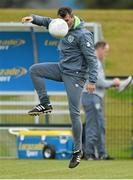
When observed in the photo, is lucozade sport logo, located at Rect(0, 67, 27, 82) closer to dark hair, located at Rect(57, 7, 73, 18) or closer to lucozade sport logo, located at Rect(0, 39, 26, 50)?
lucozade sport logo, located at Rect(0, 39, 26, 50)

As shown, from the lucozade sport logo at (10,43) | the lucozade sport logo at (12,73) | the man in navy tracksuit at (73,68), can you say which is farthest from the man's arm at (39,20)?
the lucozade sport logo at (12,73)

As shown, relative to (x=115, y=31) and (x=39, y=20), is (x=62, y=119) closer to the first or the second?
(x=39, y=20)

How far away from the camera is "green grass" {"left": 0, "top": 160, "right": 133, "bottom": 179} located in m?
14.7

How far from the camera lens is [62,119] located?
68.4 ft

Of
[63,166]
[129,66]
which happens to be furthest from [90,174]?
[129,66]

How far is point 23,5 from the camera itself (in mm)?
45625

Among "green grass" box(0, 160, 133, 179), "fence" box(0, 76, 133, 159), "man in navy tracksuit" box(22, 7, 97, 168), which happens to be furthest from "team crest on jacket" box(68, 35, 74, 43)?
"fence" box(0, 76, 133, 159)

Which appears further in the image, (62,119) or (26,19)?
(62,119)

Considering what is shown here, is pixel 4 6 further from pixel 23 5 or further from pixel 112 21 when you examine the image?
pixel 112 21

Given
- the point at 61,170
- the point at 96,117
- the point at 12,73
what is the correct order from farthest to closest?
the point at 12,73
the point at 96,117
the point at 61,170

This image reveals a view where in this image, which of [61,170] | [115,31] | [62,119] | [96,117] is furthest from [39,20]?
[115,31]

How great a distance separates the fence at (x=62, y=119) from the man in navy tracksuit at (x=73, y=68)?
5.17 m

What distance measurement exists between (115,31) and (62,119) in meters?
11.6

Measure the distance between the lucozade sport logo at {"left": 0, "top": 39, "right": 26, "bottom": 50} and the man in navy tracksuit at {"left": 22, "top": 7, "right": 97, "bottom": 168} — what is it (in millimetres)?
5364
